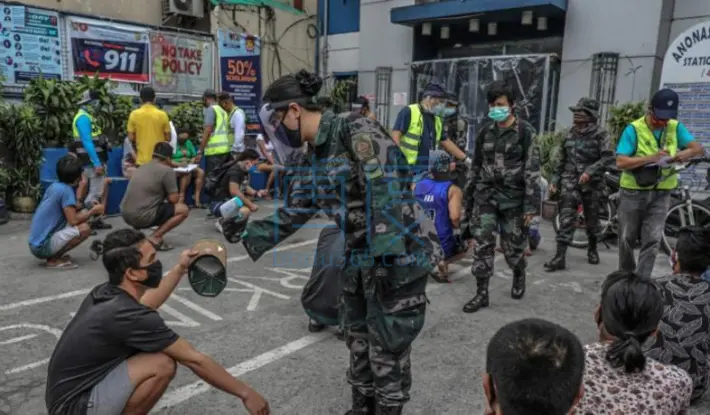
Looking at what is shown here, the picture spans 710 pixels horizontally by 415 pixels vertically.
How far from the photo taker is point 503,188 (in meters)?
4.16

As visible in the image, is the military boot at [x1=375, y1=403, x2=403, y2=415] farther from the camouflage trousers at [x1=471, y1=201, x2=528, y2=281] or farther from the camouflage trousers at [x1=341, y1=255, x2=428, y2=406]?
the camouflage trousers at [x1=471, y1=201, x2=528, y2=281]

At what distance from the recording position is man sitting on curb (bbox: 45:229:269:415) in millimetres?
2107

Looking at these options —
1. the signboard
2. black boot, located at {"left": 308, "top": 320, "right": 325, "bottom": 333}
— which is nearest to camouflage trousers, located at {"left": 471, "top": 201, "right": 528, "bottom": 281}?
black boot, located at {"left": 308, "top": 320, "right": 325, "bottom": 333}

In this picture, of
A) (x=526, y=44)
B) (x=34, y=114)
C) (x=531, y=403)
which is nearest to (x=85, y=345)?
(x=531, y=403)

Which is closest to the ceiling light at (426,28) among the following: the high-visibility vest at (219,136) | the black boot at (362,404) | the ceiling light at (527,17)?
the ceiling light at (527,17)

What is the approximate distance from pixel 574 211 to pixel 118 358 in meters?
4.60

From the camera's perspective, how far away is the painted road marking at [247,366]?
9.17ft

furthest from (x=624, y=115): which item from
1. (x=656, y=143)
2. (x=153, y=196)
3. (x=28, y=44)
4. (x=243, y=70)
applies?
(x=28, y=44)

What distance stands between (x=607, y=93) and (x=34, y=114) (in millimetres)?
8753

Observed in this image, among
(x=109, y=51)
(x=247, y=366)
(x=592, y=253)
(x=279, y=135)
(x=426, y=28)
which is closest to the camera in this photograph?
(x=279, y=135)

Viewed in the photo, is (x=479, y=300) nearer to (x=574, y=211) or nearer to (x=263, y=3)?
(x=574, y=211)

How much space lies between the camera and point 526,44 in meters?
10.7

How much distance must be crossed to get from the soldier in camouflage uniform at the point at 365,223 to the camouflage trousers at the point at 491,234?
67.8 inches

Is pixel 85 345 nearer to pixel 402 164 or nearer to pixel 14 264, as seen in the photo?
pixel 402 164
